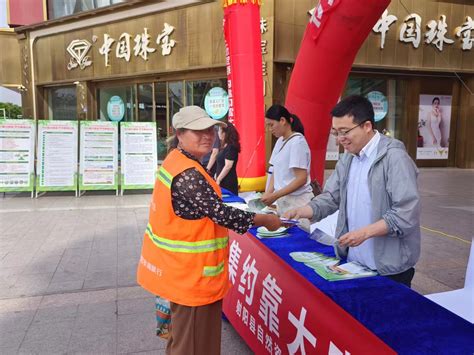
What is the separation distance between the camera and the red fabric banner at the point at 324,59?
165 inches

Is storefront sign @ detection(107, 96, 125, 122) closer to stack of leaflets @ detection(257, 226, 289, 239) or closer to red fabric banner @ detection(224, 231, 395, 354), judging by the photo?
red fabric banner @ detection(224, 231, 395, 354)

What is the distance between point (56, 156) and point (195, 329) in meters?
7.47

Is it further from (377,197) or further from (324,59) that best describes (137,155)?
(377,197)

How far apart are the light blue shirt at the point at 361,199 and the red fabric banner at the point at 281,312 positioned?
0.35 metres

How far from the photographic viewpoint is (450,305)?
72.2 inches

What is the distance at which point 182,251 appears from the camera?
1850 mm

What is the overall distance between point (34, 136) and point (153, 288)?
7601 mm

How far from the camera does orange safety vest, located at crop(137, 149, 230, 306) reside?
1.85 m

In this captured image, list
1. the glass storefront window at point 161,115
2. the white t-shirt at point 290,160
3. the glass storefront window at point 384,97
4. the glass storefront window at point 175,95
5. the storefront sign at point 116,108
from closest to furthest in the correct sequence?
1. the white t-shirt at point 290,160
2. the glass storefront window at point 384,97
3. the glass storefront window at point 175,95
4. the glass storefront window at point 161,115
5. the storefront sign at point 116,108

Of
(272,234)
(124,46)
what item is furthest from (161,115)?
(272,234)

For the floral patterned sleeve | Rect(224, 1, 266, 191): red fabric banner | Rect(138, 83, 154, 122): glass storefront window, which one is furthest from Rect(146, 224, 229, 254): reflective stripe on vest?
Rect(138, 83, 154, 122): glass storefront window

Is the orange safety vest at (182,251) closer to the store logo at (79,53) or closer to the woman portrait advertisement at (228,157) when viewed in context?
the woman portrait advertisement at (228,157)

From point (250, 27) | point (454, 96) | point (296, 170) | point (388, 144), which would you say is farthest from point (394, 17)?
point (388, 144)

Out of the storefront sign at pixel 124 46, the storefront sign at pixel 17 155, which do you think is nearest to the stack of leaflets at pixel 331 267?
the storefront sign at pixel 17 155
